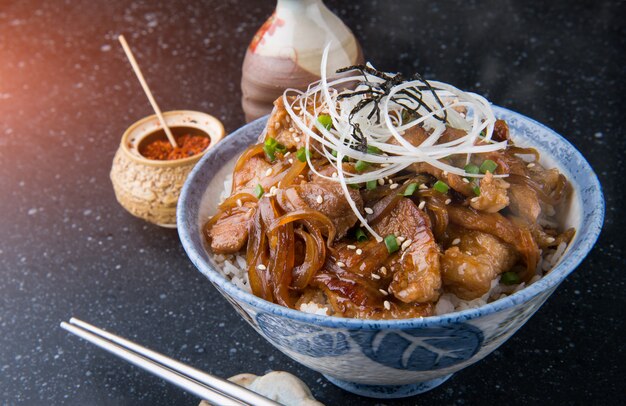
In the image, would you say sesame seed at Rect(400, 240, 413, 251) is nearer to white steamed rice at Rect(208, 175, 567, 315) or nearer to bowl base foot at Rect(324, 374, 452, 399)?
white steamed rice at Rect(208, 175, 567, 315)

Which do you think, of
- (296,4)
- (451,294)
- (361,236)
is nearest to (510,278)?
(451,294)

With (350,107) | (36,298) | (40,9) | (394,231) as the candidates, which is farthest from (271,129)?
(40,9)

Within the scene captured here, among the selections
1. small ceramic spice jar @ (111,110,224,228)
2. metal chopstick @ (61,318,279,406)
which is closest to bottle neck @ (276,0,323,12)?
small ceramic spice jar @ (111,110,224,228)

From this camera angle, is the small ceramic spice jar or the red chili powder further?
the red chili powder

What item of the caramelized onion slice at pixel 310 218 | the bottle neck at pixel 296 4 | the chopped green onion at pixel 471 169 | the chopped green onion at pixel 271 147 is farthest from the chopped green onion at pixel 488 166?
the bottle neck at pixel 296 4

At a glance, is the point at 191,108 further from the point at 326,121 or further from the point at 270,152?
the point at 326,121

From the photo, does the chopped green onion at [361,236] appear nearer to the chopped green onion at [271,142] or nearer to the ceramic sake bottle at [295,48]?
the chopped green onion at [271,142]

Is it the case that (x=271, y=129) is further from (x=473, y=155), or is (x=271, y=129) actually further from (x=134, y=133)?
(x=134, y=133)
